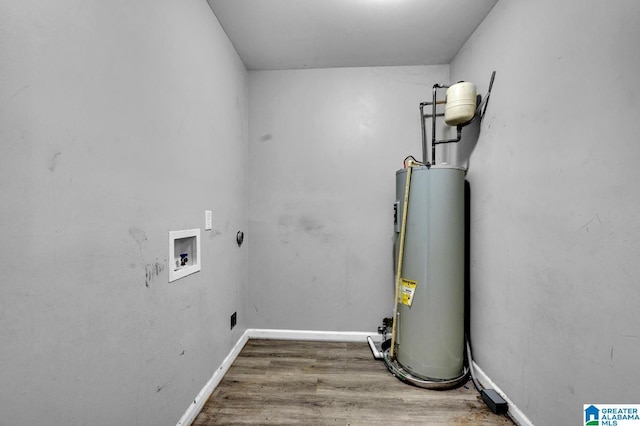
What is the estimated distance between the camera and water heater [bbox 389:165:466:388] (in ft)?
6.24

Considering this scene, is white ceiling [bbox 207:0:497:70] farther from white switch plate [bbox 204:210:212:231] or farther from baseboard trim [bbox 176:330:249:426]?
baseboard trim [bbox 176:330:249:426]

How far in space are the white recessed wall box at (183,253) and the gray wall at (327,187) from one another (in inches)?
40.0

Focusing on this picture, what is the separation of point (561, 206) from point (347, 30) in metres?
1.80

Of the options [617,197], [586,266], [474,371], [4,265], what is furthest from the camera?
[474,371]

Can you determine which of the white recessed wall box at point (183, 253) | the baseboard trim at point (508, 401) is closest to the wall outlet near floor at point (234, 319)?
the white recessed wall box at point (183, 253)

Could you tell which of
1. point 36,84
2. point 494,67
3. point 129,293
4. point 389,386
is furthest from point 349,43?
point 389,386

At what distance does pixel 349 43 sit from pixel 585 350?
2.40 metres

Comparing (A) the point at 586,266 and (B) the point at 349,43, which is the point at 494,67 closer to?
(B) the point at 349,43

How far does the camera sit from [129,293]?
1.12 m

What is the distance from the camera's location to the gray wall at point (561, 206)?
104 cm

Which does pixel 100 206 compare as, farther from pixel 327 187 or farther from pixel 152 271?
pixel 327 187

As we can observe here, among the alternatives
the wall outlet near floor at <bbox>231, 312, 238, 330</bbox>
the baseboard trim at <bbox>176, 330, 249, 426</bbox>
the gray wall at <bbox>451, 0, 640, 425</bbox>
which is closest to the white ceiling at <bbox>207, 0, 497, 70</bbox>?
the gray wall at <bbox>451, 0, 640, 425</bbox>

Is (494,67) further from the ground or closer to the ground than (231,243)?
further from the ground

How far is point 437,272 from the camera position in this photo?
6.24ft
